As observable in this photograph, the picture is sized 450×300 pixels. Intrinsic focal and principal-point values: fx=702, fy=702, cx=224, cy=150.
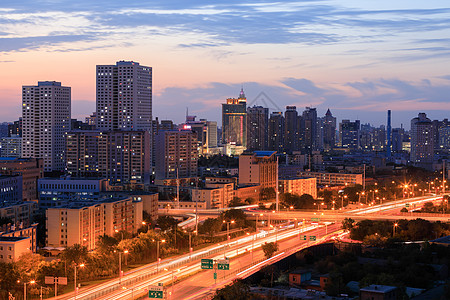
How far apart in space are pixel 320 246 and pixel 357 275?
521cm

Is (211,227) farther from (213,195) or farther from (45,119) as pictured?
(45,119)

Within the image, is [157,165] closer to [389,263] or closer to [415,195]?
[415,195]

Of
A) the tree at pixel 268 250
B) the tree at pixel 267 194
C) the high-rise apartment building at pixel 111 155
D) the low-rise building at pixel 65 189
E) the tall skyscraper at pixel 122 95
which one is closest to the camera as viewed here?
the tree at pixel 268 250

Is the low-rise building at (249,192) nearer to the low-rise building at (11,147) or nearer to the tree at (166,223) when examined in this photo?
the tree at (166,223)

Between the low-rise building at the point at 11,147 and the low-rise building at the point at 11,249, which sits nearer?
the low-rise building at the point at 11,249

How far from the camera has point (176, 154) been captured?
6209 centimetres

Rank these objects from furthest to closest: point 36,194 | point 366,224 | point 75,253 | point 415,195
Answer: point 415,195 < point 36,194 < point 366,224 < point 75,253

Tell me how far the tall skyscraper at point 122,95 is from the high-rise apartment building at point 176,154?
408 centimetres

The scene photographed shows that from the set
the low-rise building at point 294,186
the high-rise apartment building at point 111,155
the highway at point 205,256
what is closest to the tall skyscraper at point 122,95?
the high-rise apartment building at point 111,155

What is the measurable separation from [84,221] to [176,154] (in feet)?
104

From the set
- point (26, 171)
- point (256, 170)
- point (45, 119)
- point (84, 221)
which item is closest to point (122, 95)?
point (45, 119)

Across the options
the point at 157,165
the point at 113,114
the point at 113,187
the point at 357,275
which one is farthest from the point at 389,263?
the point at 113,114

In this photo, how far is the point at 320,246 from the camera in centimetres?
3212

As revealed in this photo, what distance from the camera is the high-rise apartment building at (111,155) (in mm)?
57719
